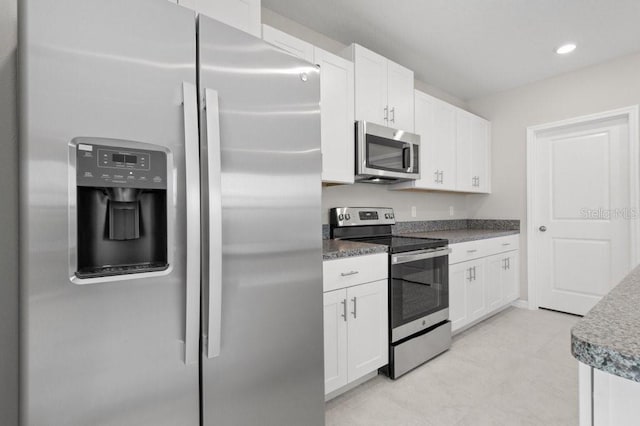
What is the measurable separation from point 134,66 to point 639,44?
405 cm

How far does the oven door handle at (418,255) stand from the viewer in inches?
83.7

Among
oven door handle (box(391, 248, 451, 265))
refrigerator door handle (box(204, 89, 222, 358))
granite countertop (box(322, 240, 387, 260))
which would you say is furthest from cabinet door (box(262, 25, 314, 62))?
oven door handle (box(391, 248, 451, 265))

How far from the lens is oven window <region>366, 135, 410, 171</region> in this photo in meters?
2.44

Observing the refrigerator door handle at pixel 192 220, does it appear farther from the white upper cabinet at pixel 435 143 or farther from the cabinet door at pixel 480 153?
the cabinet door at pixel 480 153

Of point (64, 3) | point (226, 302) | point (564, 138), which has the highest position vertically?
point (564, 138)

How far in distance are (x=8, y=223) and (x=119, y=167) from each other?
2.15 ft

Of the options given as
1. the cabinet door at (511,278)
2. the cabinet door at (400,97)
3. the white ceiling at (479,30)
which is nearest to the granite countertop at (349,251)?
the cabinet door at (400,97)

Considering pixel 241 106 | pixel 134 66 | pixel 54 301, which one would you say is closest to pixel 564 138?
pixel 241 106

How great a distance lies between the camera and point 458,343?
272 cm

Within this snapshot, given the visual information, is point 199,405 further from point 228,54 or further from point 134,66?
point 228,54

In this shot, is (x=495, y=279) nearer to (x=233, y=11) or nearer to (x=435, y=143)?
(x=435, y=143)

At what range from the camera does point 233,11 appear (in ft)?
5.18

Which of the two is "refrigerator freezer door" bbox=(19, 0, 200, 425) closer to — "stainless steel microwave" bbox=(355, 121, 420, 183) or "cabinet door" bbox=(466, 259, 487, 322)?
"stainless steel microwave" bbox=(355, 121, 420, 183)

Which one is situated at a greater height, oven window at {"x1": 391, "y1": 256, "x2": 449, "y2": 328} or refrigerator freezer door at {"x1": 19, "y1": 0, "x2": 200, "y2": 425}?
refrigerator freezer door at {"x1": 19, "y1": 0, "x2": 200, "y2": 425}
